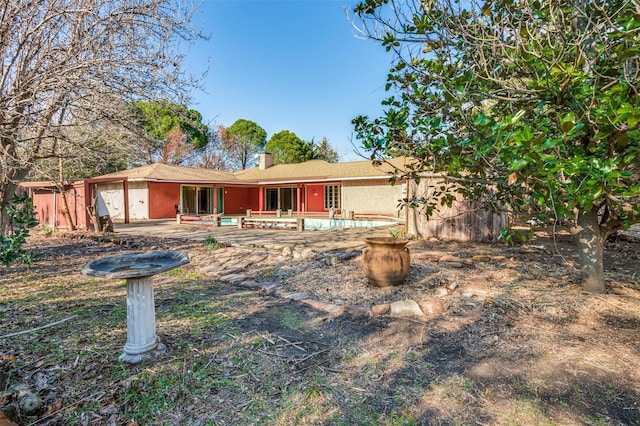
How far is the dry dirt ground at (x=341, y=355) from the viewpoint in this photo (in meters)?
2.25

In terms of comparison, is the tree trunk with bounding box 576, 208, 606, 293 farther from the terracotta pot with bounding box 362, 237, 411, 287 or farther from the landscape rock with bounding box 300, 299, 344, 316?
the landscape rock with bounding box 300, 299, 344, 316

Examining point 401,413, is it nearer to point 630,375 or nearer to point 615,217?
point 630,375

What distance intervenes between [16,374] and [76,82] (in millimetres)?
3541

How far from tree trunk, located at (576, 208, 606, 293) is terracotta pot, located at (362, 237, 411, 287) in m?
2.13

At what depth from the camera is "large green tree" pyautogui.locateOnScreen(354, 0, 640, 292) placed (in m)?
2.43

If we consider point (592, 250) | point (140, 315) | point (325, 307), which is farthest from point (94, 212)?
point (592, 250)

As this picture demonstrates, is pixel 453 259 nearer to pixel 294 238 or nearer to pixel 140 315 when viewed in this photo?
pixel 140 315

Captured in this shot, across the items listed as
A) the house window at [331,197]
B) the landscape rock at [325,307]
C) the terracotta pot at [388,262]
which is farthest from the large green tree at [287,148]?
the landscape rock at [325,307]

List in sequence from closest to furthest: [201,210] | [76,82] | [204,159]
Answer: [76,82] → [201,210] → [204,159]

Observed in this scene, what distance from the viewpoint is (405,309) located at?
3889 mm

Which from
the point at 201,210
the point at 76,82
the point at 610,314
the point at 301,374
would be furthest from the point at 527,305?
the point at 201,210

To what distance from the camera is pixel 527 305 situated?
382 cm

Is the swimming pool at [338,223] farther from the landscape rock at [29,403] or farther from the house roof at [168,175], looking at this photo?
the landscape rock at [29,403]

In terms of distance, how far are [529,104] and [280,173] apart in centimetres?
2017
